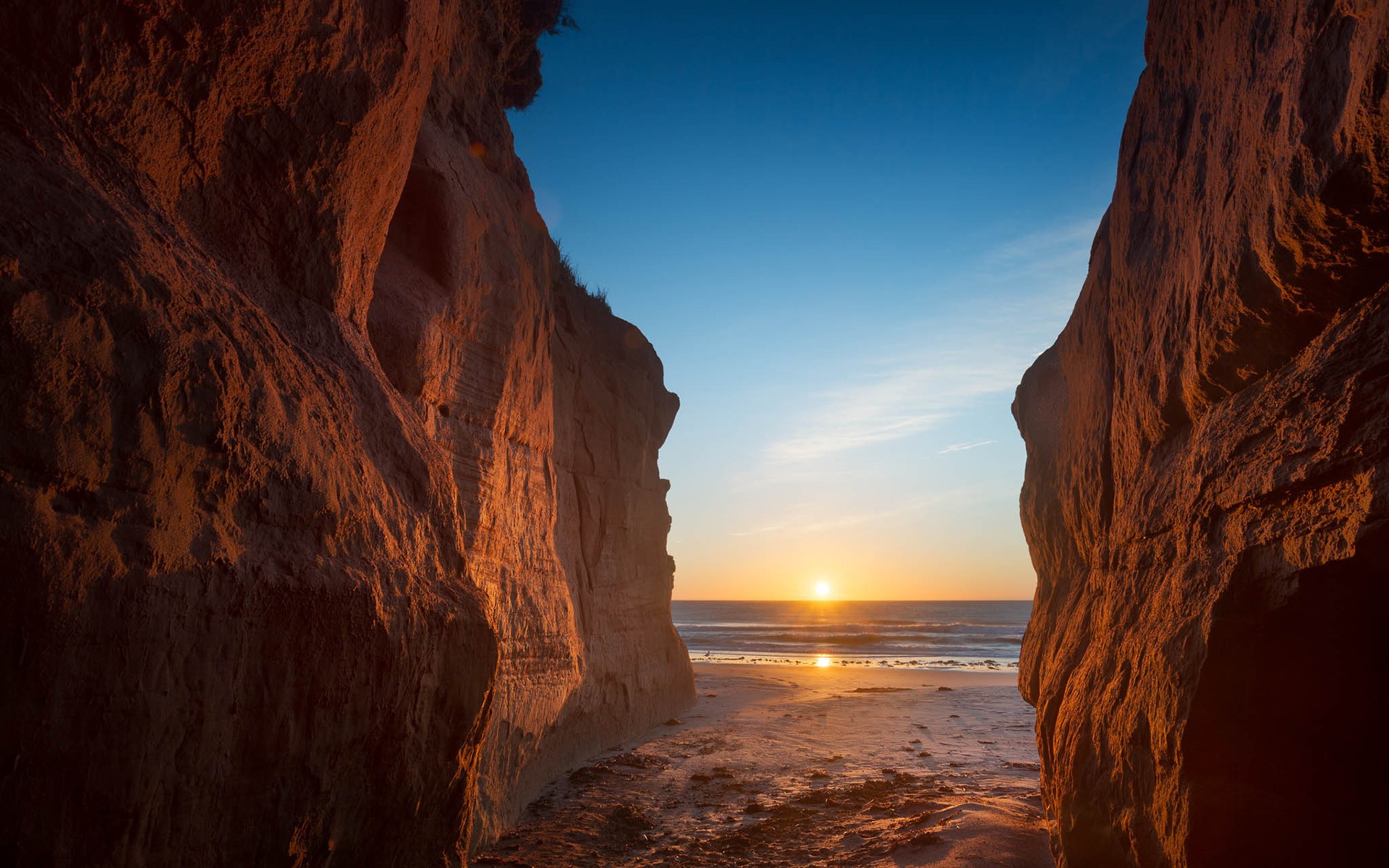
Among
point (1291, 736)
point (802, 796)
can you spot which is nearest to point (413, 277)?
point (1291, 736)

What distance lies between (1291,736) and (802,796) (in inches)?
249

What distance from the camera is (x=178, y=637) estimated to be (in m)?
2.39

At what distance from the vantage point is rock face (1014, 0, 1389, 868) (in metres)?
2.33

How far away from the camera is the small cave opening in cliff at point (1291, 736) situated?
105 inches

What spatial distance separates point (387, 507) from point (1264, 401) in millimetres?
4035

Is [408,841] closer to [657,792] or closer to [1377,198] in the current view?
[1377,198]

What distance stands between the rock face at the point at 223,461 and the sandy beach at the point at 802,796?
3608mm

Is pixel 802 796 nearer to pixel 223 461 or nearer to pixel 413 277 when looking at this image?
pixel 413 277

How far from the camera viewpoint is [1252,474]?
9.44 ft

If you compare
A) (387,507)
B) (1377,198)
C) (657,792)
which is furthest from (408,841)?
(657,792)

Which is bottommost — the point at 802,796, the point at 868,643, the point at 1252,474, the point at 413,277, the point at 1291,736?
the point at 868,643

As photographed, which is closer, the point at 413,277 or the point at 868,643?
the point at 413,277

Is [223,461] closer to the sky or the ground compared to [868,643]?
closer to the sky

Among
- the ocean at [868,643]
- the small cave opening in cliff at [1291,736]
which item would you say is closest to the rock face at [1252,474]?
the small cave opening in cliff at [1291,736]
